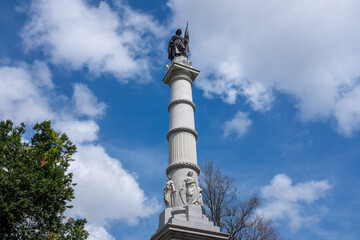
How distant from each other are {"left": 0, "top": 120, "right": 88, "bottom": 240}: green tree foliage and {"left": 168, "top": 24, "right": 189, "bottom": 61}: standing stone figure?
25.4ft

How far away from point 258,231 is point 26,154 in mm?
13230

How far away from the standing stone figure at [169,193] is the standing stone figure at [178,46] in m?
7.13

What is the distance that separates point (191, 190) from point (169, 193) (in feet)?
2.62

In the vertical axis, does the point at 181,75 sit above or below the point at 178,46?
below

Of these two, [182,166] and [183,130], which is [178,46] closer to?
[183,130]

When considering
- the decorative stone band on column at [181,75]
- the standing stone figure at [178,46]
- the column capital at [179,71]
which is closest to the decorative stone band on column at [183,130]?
the decorative stone band on column at [181,75]

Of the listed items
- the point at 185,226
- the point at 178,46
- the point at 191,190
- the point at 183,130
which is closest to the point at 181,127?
the point at 183,130

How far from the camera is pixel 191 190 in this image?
35.6ft

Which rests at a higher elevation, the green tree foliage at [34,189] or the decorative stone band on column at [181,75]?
the decorative stone band on column at [181,75]

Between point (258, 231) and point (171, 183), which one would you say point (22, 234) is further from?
point (258, 231)

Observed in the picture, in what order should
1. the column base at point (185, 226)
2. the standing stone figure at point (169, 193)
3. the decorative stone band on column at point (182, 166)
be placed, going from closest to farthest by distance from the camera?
1. the column base at point (185, 226)
2. the standing stone figure at point (169, 193)
3. the decorative stone band on column at point (182, 166)

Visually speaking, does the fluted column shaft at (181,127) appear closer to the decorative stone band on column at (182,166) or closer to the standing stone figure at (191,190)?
the decorative stone band on column at (182,166)

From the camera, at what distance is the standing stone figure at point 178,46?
15922mm

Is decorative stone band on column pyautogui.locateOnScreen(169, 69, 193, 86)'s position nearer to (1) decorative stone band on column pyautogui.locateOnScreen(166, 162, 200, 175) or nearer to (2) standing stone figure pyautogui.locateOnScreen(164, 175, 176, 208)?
(1) decorative stone band on column pyautogui.locateOnScreen(166, 162, 200, 175)
